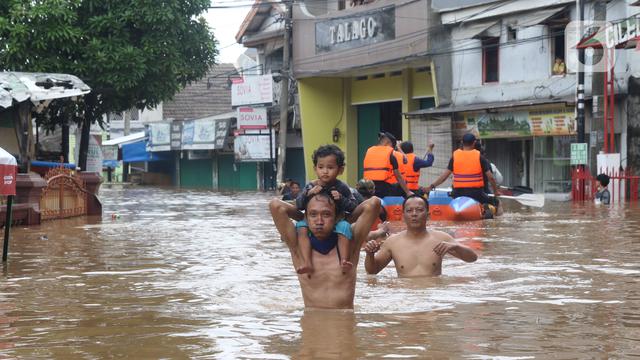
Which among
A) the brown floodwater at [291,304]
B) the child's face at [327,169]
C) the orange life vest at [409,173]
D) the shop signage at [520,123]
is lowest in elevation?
the brown floodwater at [291,304]

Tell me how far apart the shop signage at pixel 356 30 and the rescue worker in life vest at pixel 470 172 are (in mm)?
17870

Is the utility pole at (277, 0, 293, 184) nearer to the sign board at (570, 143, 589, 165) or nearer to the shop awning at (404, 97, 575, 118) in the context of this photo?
the shop awning at (404, 97, 575, 118)

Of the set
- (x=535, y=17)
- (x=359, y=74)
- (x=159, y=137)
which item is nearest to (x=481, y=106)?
(x=535, y=17)

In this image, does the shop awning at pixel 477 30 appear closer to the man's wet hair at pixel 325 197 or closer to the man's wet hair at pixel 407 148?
the man's wet hair at pixel 407 148

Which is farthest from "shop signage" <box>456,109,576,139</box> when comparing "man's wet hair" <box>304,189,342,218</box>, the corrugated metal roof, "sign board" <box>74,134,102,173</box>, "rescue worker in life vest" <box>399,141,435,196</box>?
"man's wet hair" <box>304,189,342,218</box>

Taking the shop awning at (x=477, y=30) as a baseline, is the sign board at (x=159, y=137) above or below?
below

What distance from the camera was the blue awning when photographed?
5708 centimetres

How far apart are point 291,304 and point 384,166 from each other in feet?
25.8

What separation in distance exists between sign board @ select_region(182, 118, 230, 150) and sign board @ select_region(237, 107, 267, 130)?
3.97m

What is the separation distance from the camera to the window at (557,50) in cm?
2923

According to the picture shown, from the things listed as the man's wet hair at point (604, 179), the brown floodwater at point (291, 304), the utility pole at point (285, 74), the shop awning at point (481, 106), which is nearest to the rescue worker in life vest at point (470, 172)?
the brown floodwater at point (291, 304)

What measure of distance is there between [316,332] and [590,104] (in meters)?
22.4

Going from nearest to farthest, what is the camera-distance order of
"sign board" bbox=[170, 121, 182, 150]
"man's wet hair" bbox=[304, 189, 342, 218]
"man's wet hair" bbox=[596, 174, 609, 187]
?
"man's wet hair" bbox=[304, 189, 342, 218], "man's wet hair" bbox=[596, 174, 609, 187], "sign board" bbox=[170, 121, 182, 150]

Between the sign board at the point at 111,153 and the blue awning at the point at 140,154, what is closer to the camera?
the blue awning at the point at 140,154
